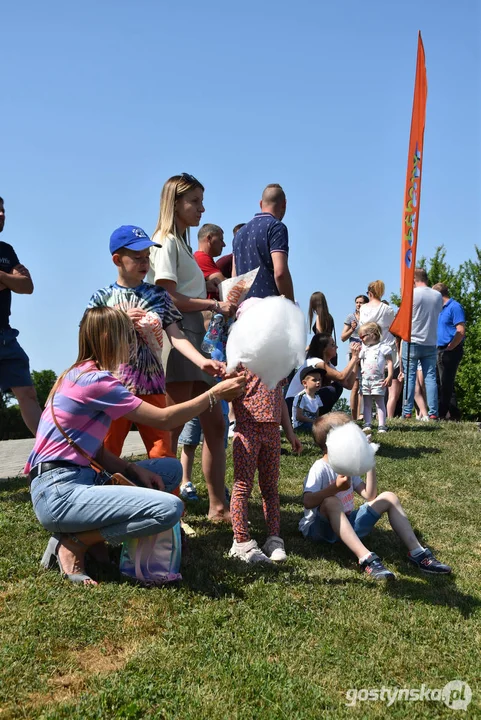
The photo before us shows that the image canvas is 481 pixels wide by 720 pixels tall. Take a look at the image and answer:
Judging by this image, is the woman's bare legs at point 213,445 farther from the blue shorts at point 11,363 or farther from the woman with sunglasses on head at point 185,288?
the blue shorts at point 11,363

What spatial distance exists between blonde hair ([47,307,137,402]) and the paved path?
3.18m

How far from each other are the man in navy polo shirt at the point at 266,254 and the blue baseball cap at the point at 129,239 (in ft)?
3.51

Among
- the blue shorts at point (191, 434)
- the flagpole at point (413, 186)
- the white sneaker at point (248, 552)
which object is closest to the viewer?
the white sneaker at point (248, 552)

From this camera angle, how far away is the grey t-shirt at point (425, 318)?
960 centimetres

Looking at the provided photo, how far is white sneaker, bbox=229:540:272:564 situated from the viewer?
3.91 meters

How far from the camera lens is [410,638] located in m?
3.23

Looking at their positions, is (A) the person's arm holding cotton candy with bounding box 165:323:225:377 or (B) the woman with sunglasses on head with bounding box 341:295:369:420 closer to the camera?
(A) the person's arm holding cotton candy with bounding box 165:323:225:377

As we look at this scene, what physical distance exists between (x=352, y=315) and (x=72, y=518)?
7108 millimetres

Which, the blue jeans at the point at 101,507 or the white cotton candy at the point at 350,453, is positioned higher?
the white cotton candy at the point at 350,453

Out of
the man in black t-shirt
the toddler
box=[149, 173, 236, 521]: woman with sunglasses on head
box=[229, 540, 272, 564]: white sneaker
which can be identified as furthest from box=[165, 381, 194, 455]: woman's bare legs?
the toddler

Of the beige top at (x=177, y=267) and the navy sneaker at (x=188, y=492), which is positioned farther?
the navy sneaker at (x=188, y=492)

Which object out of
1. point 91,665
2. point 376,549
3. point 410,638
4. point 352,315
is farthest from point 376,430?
point 91,665

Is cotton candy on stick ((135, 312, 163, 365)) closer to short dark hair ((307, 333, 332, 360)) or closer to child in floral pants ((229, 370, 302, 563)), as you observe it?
child in floral pants ((229, 370, 302, 563))

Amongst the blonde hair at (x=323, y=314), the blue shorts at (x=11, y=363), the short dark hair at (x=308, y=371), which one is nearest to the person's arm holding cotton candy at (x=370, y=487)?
the short dark hair at (x=308, y=371)
